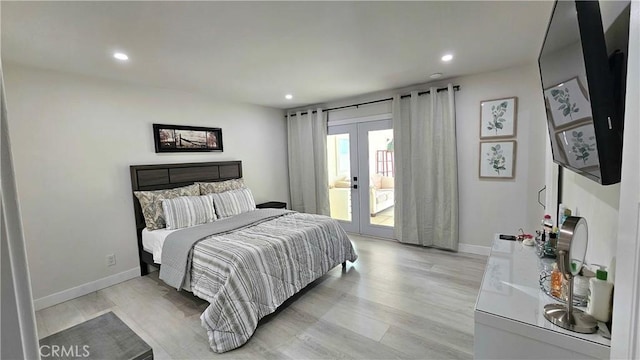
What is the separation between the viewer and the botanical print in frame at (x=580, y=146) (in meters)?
0.94

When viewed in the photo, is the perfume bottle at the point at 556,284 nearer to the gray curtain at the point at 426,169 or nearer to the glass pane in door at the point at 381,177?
the gray curtain at the point at 426,169

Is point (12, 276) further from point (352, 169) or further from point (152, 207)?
point (352, 169)

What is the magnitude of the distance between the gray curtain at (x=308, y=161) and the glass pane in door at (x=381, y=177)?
82 centimetres

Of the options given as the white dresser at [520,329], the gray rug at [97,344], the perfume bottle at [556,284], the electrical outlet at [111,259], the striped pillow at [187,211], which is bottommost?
the electrical outlet at [111,259]

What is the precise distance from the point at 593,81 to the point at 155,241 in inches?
137

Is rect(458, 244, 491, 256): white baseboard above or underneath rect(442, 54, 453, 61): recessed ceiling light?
underneath

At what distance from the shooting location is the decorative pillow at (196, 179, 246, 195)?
3.72m

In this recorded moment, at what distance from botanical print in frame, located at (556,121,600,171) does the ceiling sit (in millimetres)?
1151

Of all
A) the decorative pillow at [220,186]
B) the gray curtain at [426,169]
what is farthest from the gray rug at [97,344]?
the gray curtain at [426,169]

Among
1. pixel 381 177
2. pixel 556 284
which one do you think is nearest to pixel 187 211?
pixel 381 177

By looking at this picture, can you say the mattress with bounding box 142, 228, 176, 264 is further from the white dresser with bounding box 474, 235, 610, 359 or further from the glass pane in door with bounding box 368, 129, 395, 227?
the glass pane in door with bounding box 368, 129, 395, 227

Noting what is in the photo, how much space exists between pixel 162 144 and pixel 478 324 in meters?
3.72

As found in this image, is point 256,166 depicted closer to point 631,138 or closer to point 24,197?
point 24,197

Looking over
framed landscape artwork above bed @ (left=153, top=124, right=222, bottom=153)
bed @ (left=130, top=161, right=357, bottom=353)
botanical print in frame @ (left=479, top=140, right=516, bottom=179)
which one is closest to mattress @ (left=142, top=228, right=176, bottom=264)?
bed @ (left=130, top=161, right=357, bottom=353)
